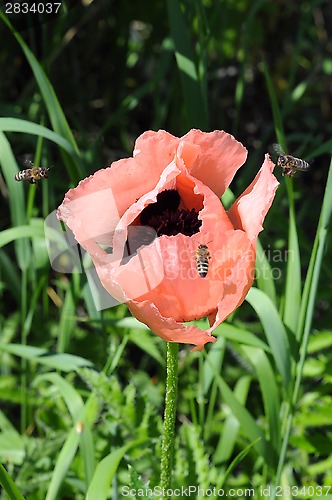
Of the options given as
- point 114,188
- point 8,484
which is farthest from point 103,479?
point 114,188

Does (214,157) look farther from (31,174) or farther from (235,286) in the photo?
(31,174)

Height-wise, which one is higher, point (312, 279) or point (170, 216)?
point (170, 216)

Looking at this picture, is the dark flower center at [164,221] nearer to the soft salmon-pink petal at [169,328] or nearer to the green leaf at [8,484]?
the soft salmon-pink petal at [169,328]

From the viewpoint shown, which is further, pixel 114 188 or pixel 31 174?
pixel 31 174

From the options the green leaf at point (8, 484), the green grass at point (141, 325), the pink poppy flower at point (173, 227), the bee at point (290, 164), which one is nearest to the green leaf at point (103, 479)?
the green grass at point (141, 325)

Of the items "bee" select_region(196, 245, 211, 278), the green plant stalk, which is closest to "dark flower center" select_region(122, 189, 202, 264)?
"bee" select_region(196, 245, 211, 278)
